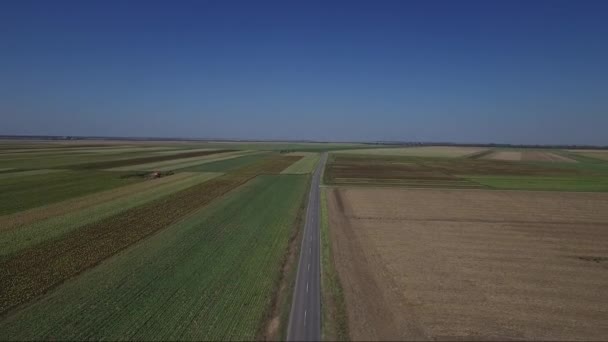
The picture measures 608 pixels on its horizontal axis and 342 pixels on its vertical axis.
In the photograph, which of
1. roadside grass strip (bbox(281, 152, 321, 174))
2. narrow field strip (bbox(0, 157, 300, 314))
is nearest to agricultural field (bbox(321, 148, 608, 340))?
narrow field strip (bbox(0, 157, 300, 314))

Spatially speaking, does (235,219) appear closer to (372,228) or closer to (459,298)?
(372,228)

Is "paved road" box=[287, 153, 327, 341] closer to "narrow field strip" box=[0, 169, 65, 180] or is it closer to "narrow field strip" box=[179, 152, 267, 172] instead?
"narrow field strip" box=[179, 152, 267, 172]

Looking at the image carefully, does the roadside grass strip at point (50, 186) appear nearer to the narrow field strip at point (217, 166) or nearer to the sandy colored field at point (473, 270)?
the narrow field strip at point (217, 166)

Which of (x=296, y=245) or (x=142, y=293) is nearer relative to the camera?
(x=142, y=293)

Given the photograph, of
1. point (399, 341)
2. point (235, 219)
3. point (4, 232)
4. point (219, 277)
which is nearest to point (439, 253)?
point (399, 341)

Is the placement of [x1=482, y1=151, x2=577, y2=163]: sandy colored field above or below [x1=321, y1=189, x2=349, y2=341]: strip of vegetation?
above

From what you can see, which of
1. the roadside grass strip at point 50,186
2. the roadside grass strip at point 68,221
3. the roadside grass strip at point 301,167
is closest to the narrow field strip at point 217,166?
the roadside grass strip at point 301,167

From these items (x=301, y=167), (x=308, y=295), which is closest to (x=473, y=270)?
(x=308, y=295)
